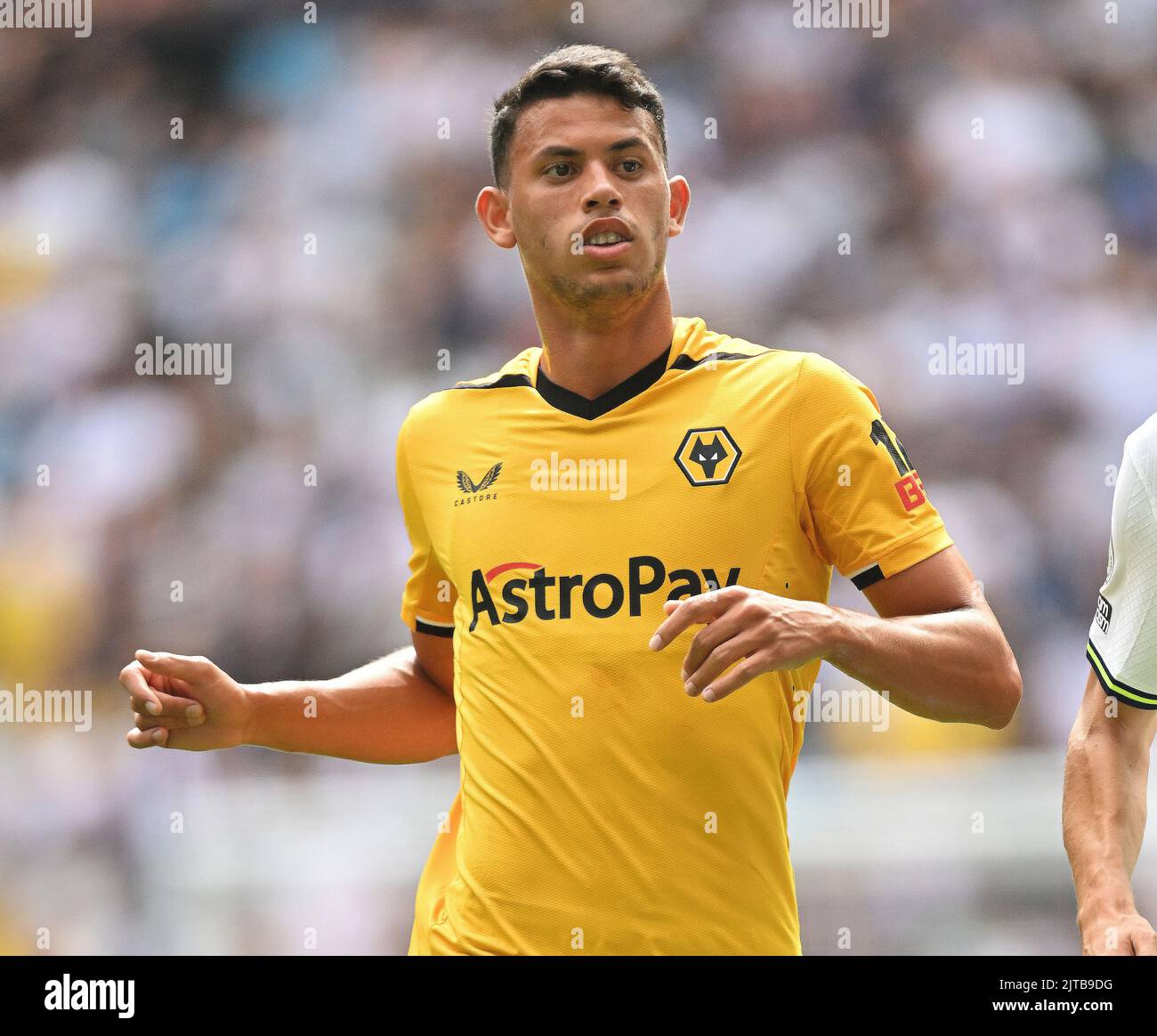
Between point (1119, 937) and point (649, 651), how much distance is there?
908 mm

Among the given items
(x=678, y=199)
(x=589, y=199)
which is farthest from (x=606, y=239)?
(x=678, y=199)

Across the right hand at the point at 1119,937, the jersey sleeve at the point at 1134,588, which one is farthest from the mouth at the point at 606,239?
the right hand at the point at 1119,937

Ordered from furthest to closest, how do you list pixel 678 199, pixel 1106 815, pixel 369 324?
pixel 369 324, pixel 678 199, pixel 1106 815

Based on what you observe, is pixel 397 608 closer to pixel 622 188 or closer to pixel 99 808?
pixel 99 808

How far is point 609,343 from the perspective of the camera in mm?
3018

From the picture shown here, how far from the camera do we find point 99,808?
6.02 m

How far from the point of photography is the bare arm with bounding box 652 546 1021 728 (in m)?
2.25

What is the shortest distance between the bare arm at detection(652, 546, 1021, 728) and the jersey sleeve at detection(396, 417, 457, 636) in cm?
97

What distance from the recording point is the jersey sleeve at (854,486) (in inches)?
106

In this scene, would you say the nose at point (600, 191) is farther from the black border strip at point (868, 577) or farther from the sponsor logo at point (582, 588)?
the black border strip at point (868, 577)

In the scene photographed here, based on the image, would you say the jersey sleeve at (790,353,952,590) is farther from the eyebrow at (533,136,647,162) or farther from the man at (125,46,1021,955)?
the eyebrow at (533,136,647,162)

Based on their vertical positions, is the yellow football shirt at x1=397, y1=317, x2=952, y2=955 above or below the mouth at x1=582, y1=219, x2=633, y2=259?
below

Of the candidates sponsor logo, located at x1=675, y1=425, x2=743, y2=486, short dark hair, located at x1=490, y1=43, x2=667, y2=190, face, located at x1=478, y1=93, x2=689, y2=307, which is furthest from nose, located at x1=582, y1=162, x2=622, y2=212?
sponsor logo, located at x1=675, y1=425, x2=743, y2=486

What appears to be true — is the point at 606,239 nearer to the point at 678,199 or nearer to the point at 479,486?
the point at 678,199
